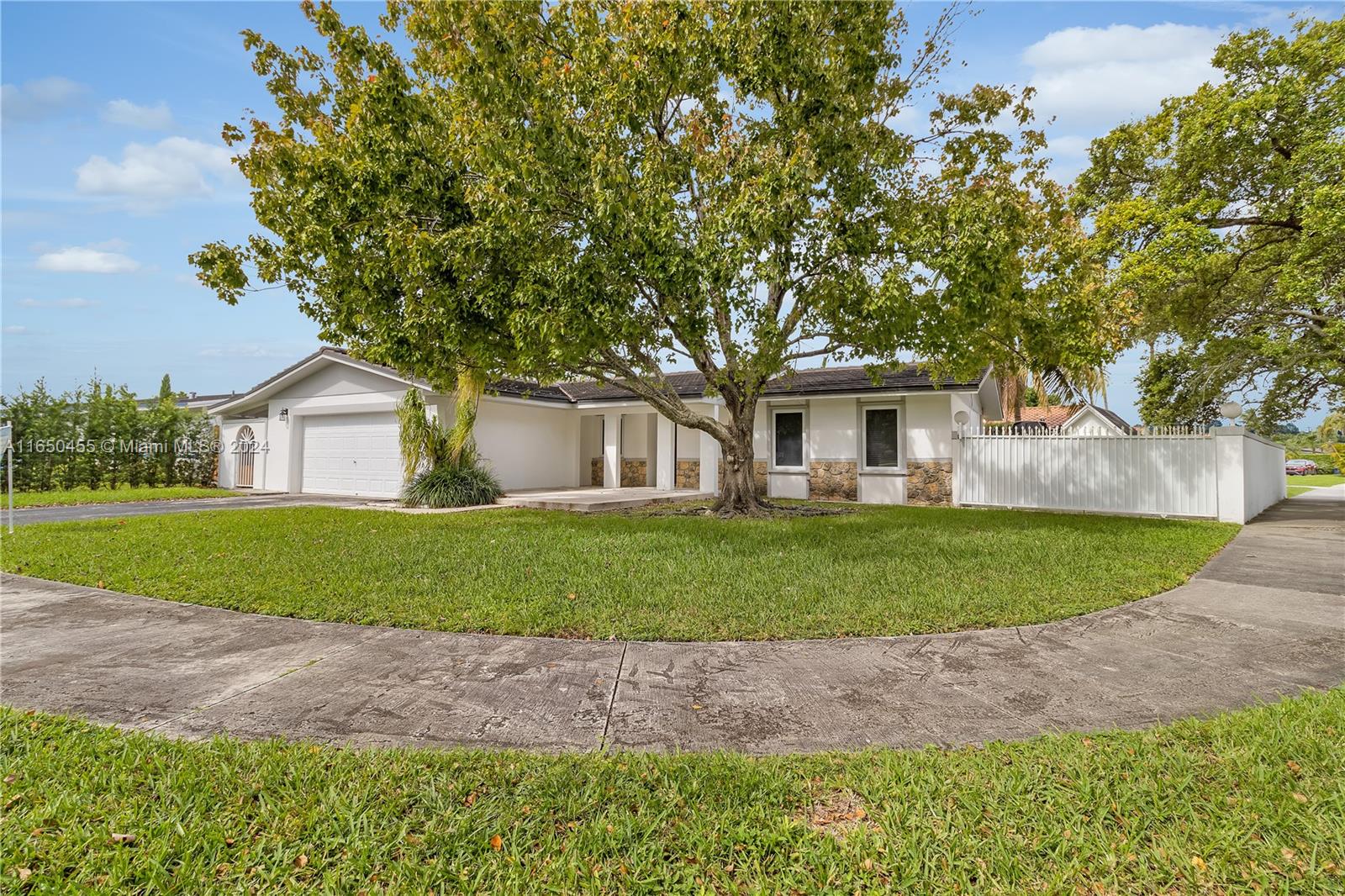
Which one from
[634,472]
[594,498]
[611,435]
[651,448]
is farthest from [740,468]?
[611,435]

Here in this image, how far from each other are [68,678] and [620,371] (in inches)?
301


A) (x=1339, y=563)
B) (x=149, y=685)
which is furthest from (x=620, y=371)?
(x=1339, y=563)

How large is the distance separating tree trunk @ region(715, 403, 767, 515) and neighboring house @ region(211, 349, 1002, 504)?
180cm

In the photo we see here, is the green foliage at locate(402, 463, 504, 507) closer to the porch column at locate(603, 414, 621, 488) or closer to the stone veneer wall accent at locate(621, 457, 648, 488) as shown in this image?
the porch column at locate(603, 414, 621, 488)

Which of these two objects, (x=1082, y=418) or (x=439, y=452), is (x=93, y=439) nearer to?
(x=439, y=452)

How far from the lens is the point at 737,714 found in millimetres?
3168

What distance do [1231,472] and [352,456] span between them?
20.3 metres

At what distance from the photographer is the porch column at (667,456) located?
17.3 metres

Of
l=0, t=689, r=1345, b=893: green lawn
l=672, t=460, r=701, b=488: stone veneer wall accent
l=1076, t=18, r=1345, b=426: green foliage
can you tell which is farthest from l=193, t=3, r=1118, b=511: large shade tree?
l=672, t=460, r=701, b=488: stone veneer wall accent

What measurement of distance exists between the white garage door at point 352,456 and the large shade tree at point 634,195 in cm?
644

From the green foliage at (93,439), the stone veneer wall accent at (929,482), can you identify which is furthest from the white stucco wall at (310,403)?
the stone veneer wall accent at (929,482)

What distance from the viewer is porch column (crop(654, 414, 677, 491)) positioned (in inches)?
682

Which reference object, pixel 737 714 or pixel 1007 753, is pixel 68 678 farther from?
pixel 1007 753

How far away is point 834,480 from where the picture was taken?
612 inches
